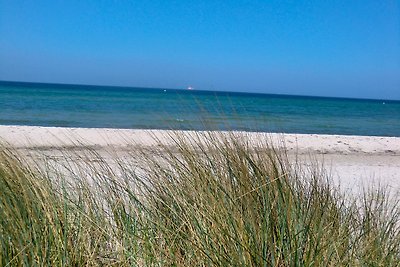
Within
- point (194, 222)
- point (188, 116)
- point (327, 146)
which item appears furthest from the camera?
point (327, 146)

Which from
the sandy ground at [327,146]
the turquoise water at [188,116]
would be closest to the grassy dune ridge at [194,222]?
the turquoise water at [188,116]

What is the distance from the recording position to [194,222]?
5.60 feet

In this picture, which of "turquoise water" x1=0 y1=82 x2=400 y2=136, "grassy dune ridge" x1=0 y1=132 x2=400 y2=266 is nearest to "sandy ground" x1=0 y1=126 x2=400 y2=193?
"turquoise water" x1=0 y1=82 x2=400 y2=136

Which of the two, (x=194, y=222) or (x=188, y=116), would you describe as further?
(x=188, y=116)

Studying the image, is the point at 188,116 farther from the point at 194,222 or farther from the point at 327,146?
the point at 327,146

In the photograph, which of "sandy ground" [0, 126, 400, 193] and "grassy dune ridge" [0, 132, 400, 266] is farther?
"sandy ground" [0, 126, 400, 193]

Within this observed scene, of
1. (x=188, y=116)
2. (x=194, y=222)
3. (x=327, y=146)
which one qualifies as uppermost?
(x=188, y=116)

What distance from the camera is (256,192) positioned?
1801mm

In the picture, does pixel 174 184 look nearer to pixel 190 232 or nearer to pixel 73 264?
pixel 190 232

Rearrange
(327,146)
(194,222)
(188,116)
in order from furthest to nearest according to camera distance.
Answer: (327,146)
(188,116)
(194,222)

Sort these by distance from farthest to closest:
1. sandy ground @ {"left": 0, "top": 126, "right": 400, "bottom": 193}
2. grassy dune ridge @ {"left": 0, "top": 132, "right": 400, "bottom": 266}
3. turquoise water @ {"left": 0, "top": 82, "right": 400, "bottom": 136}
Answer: sandy ground @ {"left": 0, "top": 126, "right": 400, "bottom": 193}, turquoise water @ {"left": 0, "top": 82, "right": 400, "bottom": 136}, grassy dune ridge @ {"left": 0, "top": 132, "right": 400, "bottom": 266}

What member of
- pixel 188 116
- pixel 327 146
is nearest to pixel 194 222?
pixel 188 116

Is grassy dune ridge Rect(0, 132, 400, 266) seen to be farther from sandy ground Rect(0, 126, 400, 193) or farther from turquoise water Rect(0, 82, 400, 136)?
sandy ground Rect(0, 126, 400, 193)

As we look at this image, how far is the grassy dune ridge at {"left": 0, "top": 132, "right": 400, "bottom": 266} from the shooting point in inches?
61.1
